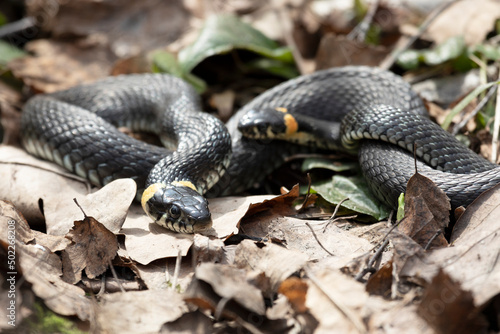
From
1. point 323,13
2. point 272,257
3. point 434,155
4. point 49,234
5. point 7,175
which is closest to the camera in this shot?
point 272,257

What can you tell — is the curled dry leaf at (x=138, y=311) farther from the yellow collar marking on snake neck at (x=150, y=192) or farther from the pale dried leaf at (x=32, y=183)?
the pale dried leaf at (x=32, y=183)

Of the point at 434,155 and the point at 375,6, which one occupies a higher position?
the point at 375,6

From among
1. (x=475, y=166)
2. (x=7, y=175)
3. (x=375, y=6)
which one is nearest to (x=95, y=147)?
(x=7, y=175)

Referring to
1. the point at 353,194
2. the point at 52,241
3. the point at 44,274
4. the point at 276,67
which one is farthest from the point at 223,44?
the point at 44,274

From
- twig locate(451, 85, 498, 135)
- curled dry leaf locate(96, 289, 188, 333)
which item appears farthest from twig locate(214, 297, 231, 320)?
twig locate(451, 85, 498, 135)

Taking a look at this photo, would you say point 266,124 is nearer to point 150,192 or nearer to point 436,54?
point 150,192

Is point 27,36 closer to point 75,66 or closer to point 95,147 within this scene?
A: point 75,66

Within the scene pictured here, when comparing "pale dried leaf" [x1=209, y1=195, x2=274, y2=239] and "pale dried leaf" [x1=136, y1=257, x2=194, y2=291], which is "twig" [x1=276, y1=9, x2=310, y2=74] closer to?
"pale dried leaf" [x1=209, y1=195, x2=274, y2=239]
